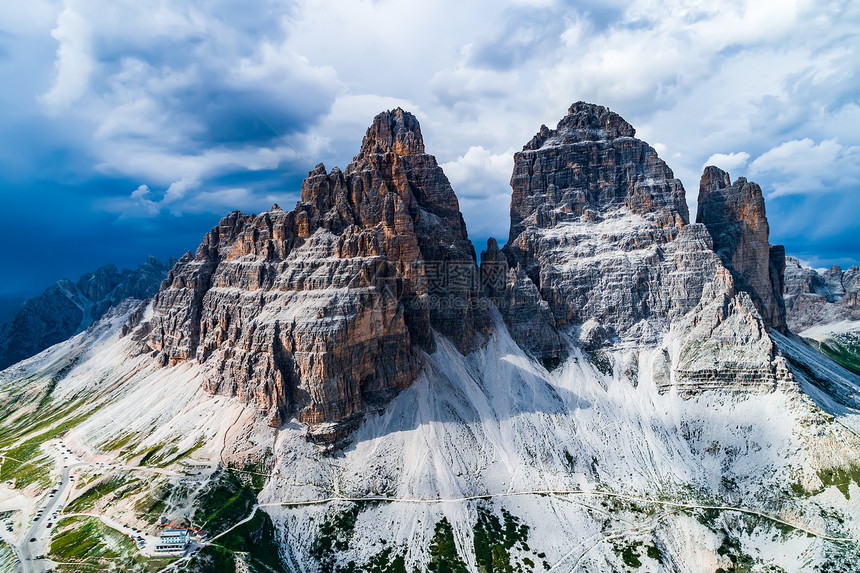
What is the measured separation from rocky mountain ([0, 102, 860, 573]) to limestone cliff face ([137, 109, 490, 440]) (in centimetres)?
77

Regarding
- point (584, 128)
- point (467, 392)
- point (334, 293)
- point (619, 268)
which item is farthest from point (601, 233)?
point (334, 293)

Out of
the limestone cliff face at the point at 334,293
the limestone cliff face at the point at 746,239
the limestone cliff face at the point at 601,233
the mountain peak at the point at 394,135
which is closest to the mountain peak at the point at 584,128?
the limestone cliff face at the point at 601,233

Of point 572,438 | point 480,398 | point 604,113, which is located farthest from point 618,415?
point 604,113

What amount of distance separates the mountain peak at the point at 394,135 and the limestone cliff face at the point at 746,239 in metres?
119

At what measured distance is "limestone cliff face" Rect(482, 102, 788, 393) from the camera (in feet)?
455

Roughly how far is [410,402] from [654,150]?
134234 millimetres

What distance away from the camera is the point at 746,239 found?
553 feet

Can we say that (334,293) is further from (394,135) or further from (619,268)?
(619,268)

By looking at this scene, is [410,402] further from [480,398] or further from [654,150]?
[654,150]

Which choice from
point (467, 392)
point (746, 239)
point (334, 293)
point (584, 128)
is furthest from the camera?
point (584, 128)

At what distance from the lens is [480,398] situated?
135 m

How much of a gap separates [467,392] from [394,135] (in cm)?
9706

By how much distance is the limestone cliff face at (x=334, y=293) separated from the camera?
378 feet

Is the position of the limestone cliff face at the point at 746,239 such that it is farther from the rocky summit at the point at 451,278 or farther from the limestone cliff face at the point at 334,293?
the limestone cliff face at the point at 334,293
